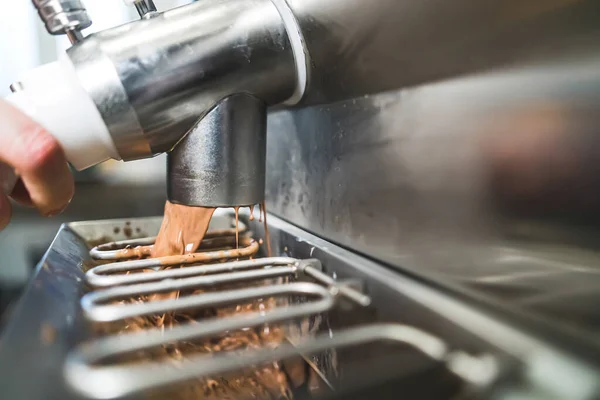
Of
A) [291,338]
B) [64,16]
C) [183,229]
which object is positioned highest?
[64,16]

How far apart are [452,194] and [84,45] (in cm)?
38

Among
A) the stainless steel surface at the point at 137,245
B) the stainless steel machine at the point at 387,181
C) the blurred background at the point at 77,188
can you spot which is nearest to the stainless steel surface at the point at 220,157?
the stainless steel machine at the point at 387,181

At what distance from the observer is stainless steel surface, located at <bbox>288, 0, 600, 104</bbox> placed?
13.3 inches

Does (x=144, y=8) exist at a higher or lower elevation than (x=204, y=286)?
higher

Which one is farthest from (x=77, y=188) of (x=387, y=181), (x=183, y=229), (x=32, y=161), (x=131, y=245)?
(x=387, y=181)

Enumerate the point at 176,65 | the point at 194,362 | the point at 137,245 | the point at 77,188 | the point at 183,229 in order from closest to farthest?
the point at 194,362
the point at 176,65
the point at 183,229
the point at 137,245
the point at 77,188

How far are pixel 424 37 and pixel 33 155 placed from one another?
0.36m

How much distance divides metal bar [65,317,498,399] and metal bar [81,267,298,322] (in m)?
0.03

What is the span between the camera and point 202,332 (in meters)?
0.37

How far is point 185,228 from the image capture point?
601mm

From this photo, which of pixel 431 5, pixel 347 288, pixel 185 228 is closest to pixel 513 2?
pixel 431 5

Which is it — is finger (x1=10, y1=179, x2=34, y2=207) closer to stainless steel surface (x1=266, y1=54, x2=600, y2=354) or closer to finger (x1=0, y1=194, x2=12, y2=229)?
finger (x1=0, y1=194, x2=12, y2=229)

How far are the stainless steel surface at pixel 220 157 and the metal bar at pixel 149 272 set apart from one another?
0.08 meters

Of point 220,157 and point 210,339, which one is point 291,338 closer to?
point 210,339
